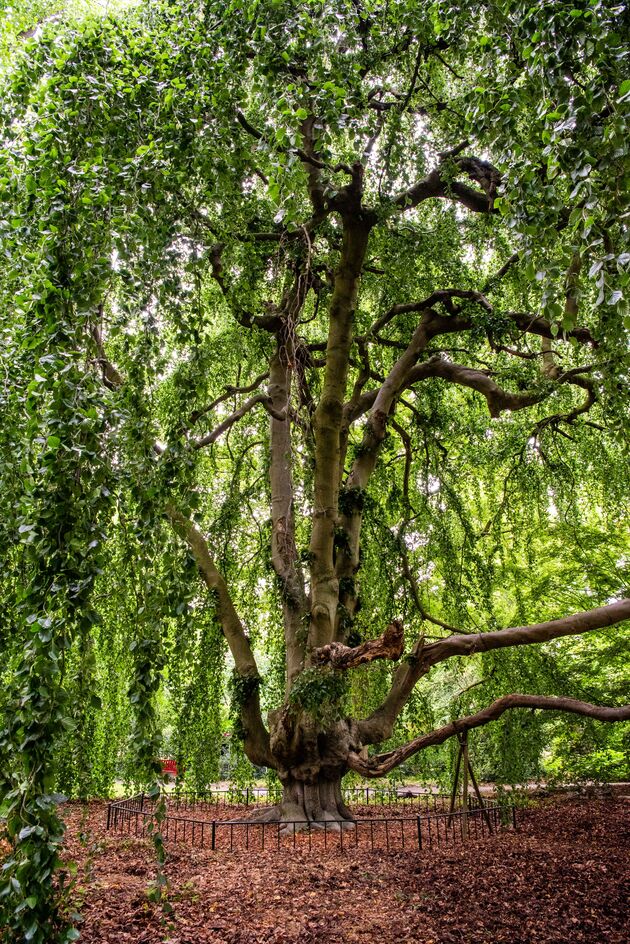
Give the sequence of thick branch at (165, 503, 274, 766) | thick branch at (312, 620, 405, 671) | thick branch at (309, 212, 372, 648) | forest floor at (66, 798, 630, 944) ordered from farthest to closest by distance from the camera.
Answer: thick branch at (165, 503, 274, 766) < thick branch at (309, 212, 372, 648) < thick branch at (312, 620, 405, 671) < forest floor at (66, 798, 630, 944)

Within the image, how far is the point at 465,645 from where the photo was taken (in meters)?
4.28

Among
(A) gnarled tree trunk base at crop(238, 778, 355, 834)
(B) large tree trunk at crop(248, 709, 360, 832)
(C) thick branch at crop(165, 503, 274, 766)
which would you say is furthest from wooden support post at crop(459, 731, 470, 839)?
(C) thick branch at crop(165, 503, 274, 766)

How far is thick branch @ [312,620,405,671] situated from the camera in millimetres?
3609

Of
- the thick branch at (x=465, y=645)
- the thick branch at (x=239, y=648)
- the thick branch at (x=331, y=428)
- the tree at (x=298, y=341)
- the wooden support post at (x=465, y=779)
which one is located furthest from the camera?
the thick branch at (x=239, y=648)

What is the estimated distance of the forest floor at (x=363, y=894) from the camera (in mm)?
2828

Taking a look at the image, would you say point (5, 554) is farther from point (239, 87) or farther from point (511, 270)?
point (511, 270)

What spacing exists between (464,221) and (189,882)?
207 inches

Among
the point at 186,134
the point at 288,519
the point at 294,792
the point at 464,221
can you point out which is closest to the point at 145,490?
the point at 186,134

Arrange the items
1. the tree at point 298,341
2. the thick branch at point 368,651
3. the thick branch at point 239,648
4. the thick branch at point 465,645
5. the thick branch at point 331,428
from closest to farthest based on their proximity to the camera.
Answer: the tree at point 298,341, the thick branch at point 368,651, the thick branch at point 465,645, the thick branch at point 331,428, the thick branch at point 239,648

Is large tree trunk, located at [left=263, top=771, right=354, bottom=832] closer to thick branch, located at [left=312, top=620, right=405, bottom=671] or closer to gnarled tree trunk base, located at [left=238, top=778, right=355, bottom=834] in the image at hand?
gnarled tree trunk base, located at [left=238, top=778, right=355, bottom=834]

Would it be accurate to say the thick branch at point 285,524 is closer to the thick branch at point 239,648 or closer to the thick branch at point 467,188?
the thick branch at point 239,648

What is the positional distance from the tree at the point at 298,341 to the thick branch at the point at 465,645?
0.08ft

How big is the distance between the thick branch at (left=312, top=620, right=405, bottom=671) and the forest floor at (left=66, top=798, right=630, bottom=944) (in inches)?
47.5

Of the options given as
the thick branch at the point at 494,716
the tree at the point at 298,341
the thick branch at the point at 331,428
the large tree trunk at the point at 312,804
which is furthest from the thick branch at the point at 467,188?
the large tree trunk at the point at 312,804
